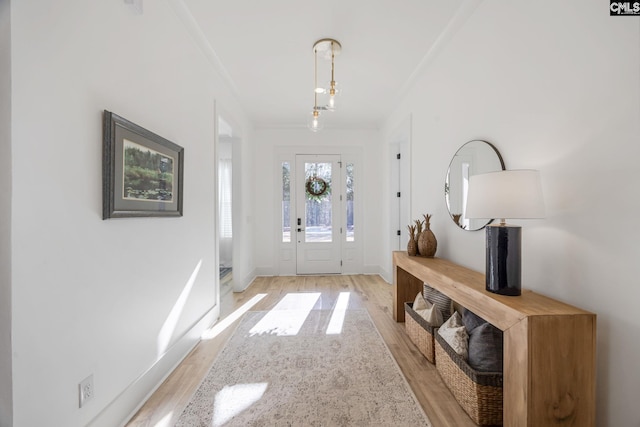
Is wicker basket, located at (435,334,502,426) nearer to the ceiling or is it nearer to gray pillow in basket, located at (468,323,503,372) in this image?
gray pillow in basket, located at (468,323,503,372)

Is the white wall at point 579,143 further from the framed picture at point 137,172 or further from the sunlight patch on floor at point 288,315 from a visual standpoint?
the framed picture at point 137,172

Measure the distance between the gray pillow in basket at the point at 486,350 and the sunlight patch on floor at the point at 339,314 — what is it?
130 cm

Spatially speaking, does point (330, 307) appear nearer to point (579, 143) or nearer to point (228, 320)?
point (228, 320)

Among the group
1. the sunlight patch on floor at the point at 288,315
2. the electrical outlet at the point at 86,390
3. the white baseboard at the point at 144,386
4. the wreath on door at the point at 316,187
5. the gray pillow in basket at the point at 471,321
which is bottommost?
the sunlight patch on floor at the point at 288,315

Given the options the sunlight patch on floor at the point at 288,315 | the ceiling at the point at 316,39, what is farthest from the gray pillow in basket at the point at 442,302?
the ceiling at the point at 316,39

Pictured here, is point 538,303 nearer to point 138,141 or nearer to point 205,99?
point 138,141

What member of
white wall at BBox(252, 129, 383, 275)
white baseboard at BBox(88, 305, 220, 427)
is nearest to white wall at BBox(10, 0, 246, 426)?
white baseboard at BBox(88, 305, 220, 427)

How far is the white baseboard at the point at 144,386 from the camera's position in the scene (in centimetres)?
147

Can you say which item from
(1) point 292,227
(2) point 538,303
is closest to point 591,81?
(2) point 538,303

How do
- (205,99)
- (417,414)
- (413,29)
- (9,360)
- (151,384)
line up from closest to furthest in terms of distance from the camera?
1. (9,360)
2. (417,414)
3. (151,384)
4. (413,29)
5. (205,99)

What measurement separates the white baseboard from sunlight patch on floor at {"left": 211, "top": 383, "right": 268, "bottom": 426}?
1.47ft

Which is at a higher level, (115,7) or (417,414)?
(115,7)

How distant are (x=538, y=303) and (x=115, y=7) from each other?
2.64 m

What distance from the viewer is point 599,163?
1225mm
